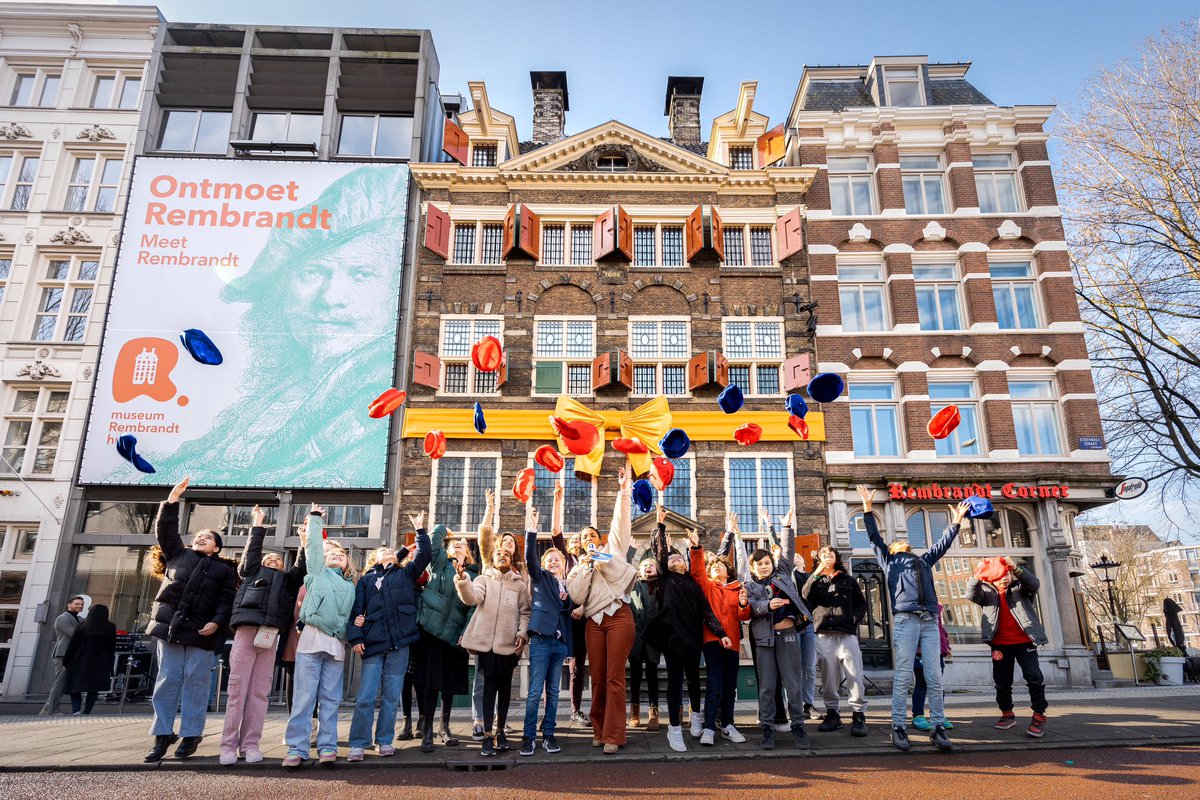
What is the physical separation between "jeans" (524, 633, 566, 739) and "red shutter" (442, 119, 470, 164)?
51.4ft

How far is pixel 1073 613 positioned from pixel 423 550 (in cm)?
1577

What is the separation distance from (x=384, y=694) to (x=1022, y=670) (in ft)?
24.1

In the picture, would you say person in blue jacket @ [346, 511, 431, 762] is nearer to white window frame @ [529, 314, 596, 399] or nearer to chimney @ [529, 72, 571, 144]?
white window frame @ [529, 314, 596, 399]

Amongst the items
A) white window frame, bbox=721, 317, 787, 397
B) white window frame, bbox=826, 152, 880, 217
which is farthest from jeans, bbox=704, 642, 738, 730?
white window frame, bbox=826, 152, 880, 217

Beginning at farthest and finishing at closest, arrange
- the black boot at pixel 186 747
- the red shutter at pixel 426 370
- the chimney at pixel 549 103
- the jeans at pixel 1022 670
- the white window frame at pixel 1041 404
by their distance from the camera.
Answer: the chimney at pixel 549 103, the white window frame at pixel 1041 404, the red shutter at pixel 426 370, the jeans at pixel 1022 670, the black boot at pixel 186 747

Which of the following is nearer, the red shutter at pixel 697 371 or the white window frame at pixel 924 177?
the red shutter at pixel 697 371

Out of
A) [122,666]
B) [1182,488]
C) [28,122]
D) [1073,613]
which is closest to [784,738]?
[1073,613]

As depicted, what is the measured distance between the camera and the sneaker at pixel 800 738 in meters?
6.99

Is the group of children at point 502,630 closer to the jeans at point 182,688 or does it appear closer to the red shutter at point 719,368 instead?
the jeans at point 182,688

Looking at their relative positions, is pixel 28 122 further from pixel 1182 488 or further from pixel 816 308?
pixel 1182 488

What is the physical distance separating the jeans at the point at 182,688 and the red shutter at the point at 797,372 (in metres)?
14.1

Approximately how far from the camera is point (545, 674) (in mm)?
7344

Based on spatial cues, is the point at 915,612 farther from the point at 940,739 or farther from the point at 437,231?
the point at 437,231

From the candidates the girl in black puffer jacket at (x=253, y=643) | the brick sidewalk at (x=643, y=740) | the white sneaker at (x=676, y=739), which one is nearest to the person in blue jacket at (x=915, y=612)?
the brick sidewalk at (x=643, y=740)
